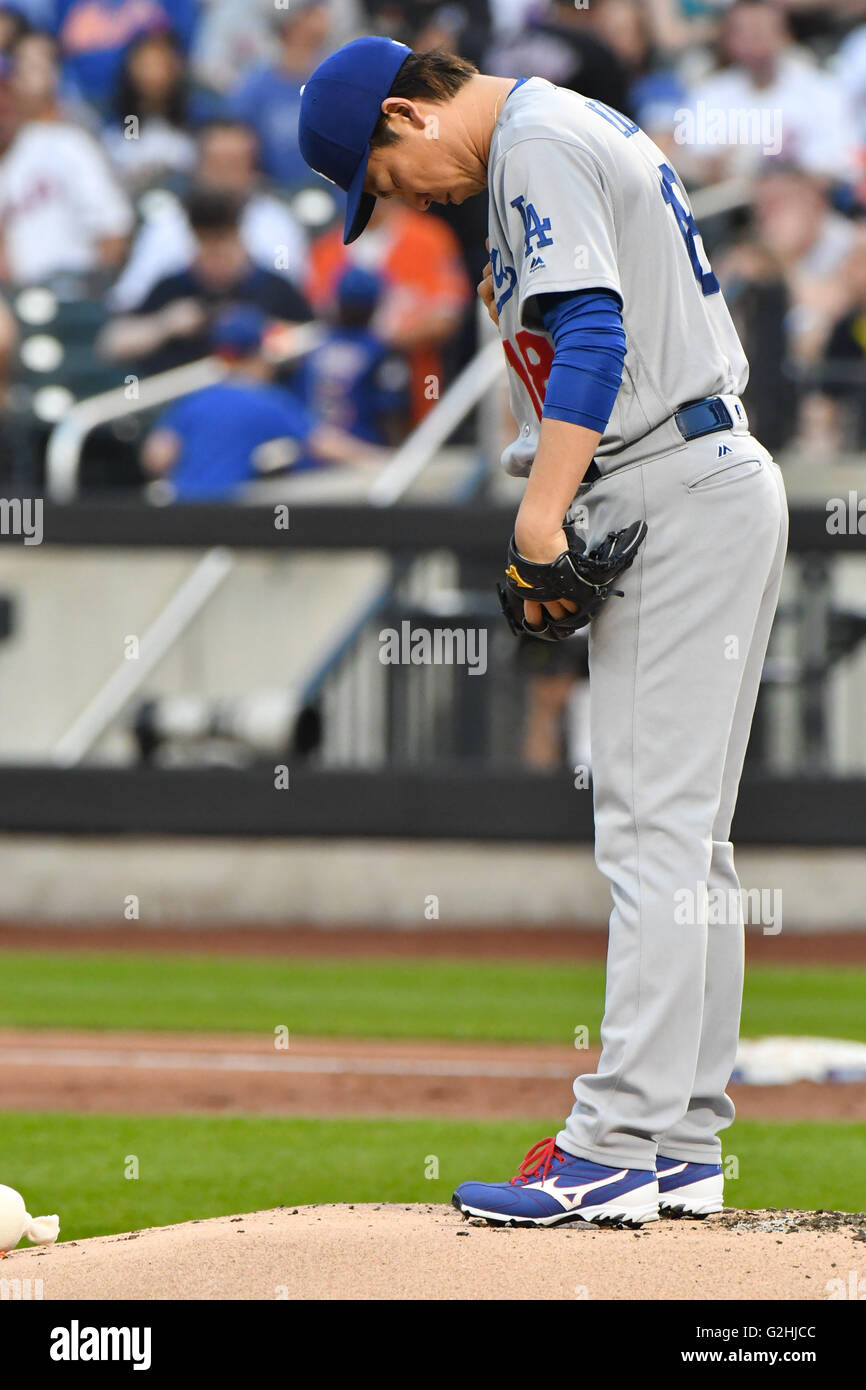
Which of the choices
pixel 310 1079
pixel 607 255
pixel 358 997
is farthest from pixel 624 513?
pixel 358 997

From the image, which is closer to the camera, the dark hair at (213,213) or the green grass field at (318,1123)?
the green grass field at (318,1123)

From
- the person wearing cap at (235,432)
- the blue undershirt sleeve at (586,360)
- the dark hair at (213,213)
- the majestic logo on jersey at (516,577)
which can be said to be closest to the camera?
the blue undershirt sleeve at (586,360)

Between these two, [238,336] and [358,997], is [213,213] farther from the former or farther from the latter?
[358,997]

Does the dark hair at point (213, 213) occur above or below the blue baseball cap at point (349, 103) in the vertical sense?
above

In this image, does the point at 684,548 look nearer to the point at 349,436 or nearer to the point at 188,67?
the point at 349,436

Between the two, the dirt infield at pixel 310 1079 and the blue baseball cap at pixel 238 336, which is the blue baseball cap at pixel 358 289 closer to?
the blue baseball cap at pixel 238 336

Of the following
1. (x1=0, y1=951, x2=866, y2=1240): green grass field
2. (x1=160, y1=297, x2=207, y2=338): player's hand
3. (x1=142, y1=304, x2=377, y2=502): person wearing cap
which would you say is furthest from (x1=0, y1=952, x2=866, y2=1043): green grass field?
(x1=160, y1=297, x2=207, y2=338): player's hand

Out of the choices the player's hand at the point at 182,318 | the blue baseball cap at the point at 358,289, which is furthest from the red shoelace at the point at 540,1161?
the player's hand at the point at 182,318

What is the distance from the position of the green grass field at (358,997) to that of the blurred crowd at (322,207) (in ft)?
9.75

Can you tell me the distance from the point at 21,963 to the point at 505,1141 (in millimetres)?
4511

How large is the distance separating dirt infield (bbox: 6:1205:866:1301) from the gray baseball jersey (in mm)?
1435

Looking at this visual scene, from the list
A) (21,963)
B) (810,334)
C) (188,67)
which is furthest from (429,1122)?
(188,67)

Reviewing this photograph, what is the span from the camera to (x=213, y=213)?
455 inches

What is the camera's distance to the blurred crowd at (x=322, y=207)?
1105cm
